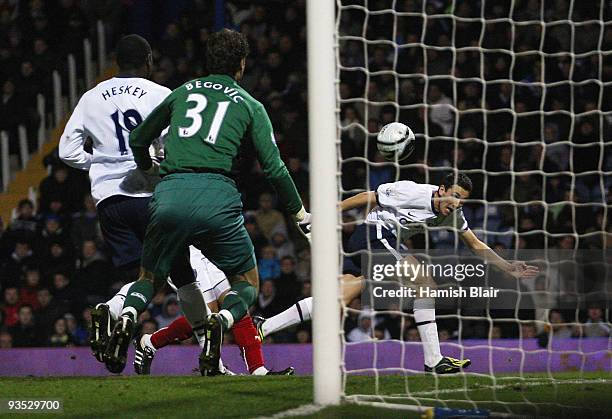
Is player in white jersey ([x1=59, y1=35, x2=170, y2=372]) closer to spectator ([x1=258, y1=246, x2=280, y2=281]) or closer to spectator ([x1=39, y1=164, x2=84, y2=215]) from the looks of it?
spectator ([x1=258, y1=246, x2=280, y2=281])

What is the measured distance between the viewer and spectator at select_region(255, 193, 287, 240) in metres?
12.7

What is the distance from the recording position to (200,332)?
26.1 feet

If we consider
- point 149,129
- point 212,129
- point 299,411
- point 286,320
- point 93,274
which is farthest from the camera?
point 93,274

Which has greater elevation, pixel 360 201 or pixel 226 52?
pixel 226 52

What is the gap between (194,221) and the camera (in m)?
6.04

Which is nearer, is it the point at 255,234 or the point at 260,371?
the point at 260,371

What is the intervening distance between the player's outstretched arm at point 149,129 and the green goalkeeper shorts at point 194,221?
0.33 metres

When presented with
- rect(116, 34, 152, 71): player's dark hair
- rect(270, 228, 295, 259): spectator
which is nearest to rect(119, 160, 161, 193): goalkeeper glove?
rect(116, 34, 152, 71): player's dark hair

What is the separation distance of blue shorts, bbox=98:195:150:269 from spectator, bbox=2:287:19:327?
206 inches

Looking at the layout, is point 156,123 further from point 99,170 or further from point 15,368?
point 15,368

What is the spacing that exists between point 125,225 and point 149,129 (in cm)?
112

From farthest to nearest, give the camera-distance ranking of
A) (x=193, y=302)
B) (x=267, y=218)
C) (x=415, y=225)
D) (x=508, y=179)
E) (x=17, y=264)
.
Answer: (x=17, y=264)
(x=267, y=218)
(x=508, y=179)
(x=415, y=225)
(x=193, y=302)

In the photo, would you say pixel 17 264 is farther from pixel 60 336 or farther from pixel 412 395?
pixel 412 395

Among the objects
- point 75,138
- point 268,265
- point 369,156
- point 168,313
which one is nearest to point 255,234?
point 268,265
